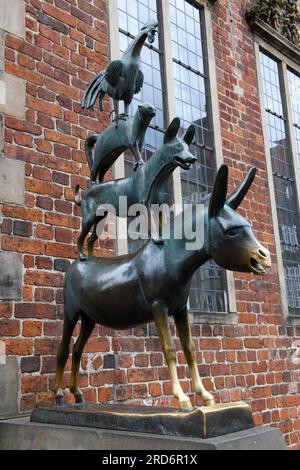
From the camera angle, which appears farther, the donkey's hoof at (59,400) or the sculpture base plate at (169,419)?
the donkey's hoof at (59,400)

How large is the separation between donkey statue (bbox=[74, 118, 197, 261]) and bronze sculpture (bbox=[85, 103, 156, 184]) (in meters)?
0.12

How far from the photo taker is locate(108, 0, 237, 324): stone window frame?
14.5 feet

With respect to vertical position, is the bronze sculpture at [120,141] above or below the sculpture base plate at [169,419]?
above

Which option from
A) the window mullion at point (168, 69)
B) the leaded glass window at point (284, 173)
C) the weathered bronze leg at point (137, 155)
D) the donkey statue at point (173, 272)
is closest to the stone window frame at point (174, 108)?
the window mullion at point (168, 69)

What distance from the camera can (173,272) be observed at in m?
2.19

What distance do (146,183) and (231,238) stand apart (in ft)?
1.98

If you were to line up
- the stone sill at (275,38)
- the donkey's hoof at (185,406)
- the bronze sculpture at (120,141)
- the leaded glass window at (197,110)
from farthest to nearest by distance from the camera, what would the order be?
1. the stone sill at (275,38)
2. the leaded glass window at (197,110)
3. the bronze sculpture at (120,141)
4. the donkey's hoof at (185,406)

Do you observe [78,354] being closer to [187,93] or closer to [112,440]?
[112,440]

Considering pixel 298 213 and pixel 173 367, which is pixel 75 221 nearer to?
pixel 173 367

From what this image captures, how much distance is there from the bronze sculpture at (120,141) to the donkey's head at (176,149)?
23cm

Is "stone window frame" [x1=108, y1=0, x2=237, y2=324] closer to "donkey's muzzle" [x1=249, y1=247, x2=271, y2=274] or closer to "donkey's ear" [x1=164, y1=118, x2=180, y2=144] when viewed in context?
"donkey's ear" [x1=164, y1=118, x2=180, y2=144]

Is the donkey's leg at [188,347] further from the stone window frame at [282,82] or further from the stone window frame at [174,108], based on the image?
the stone window frame at [282,82]

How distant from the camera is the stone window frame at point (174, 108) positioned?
4.42m

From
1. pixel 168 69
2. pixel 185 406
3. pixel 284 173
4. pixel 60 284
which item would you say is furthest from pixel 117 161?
pixel 284 173
